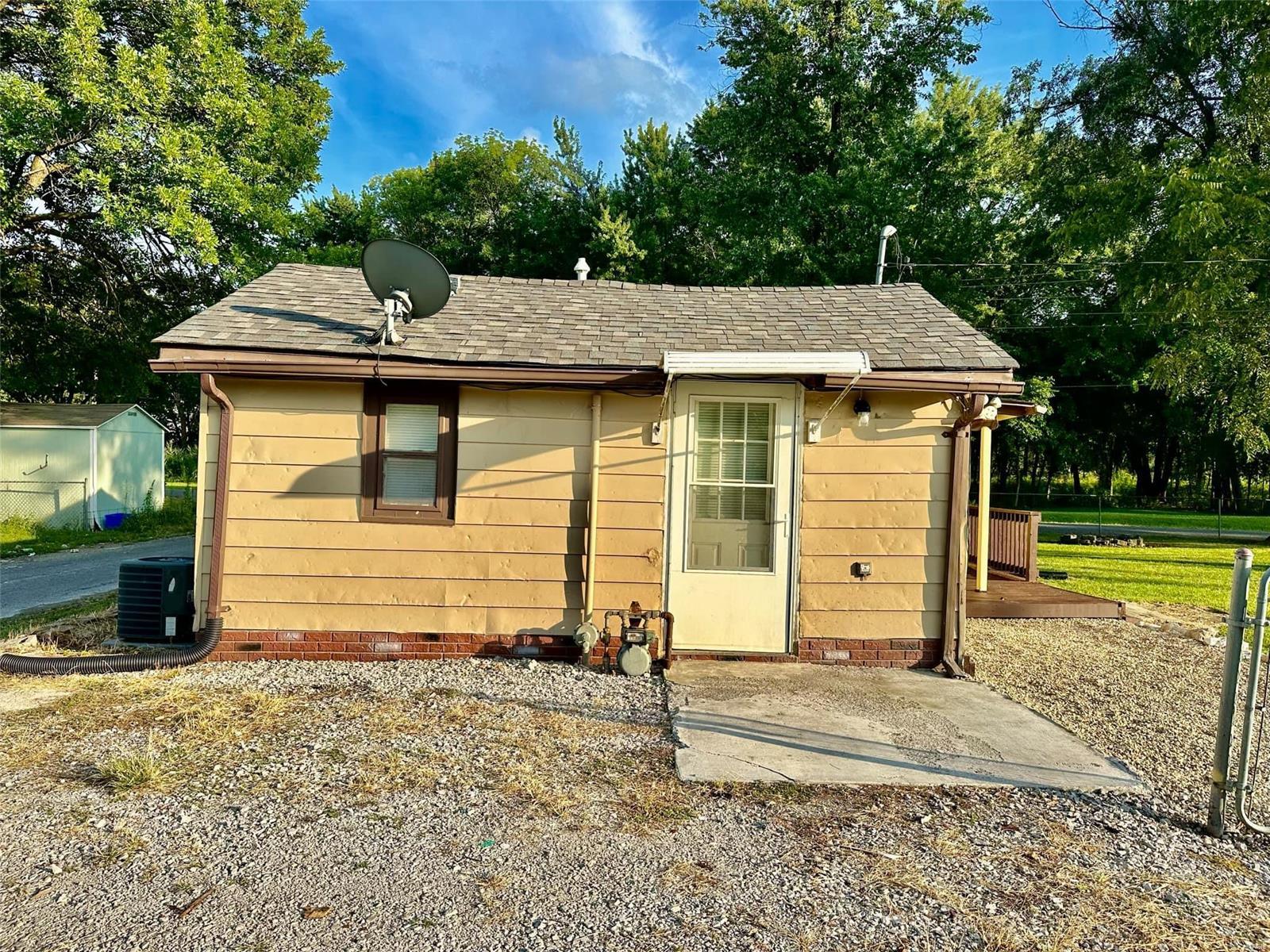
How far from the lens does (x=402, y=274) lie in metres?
5.84

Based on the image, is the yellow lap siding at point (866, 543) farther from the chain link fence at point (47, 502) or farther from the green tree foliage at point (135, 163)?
the chain link fence at point (47, 502)

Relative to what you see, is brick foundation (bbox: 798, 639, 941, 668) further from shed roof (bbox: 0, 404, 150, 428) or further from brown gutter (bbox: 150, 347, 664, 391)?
shed roof (bbox: 0, 404, 150, 428)

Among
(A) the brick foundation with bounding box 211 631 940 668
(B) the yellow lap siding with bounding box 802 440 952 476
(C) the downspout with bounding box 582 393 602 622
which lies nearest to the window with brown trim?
(A) the brick foundation with bounding box 211 631 940 668

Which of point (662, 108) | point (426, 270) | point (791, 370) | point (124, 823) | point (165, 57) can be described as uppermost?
point (662, 108)

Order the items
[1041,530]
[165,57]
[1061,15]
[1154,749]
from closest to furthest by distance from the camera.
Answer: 1. [1154,749]
2. [165,57]
3. [1061,15]
4. [1041,530]

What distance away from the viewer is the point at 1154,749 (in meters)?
4.29

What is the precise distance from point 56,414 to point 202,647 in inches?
543

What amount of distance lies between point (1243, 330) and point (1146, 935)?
553 inches

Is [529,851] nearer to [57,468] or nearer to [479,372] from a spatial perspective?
[479,372]

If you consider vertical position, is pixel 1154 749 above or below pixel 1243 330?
below

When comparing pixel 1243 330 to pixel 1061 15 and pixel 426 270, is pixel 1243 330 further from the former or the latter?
pixel 426 270

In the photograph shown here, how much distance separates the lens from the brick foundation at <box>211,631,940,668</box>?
566cm

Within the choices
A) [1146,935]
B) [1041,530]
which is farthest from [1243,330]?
[1146,935]

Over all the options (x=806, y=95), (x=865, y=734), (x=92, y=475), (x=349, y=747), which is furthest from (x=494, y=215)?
(x=865, y=734)
